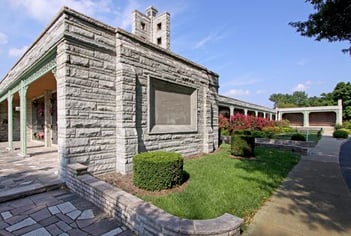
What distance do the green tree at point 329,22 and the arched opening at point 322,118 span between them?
3582cm

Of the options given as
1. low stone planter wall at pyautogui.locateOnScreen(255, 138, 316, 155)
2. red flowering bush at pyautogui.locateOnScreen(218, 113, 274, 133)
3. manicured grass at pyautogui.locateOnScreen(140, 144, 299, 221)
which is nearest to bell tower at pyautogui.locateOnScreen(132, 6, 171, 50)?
red flowering bush at pyautogui.locateOnScreen(218, 113, 274, 133)

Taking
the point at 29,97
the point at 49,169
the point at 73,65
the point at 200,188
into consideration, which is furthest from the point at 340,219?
the point at 29,97

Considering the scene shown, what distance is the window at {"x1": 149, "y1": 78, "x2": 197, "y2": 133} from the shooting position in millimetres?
6066

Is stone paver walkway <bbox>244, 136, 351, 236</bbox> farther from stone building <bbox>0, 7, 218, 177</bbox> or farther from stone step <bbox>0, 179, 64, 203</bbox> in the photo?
stone step <bbox>0, 179, 64, 203</bbox>

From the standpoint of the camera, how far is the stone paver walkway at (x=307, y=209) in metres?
2.77

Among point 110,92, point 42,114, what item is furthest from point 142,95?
point 42,114

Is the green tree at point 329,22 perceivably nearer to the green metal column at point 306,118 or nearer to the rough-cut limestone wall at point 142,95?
the rough-cut limestone wall at point 142,95

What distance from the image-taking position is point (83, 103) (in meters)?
4.49

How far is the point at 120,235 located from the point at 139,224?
0.32 meters

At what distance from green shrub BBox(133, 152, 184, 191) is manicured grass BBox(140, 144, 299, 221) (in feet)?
1.00

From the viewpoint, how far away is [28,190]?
3699 mm

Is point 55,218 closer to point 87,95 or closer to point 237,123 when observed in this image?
point 87,95

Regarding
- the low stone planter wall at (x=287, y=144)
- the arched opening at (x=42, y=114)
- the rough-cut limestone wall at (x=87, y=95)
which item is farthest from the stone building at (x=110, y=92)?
the low stone planter wall at (x=287, y=144)

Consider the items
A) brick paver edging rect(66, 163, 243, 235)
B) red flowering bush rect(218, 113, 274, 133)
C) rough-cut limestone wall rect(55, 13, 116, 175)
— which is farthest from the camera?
red flowering bush rect(218, 113, 274, 133)
